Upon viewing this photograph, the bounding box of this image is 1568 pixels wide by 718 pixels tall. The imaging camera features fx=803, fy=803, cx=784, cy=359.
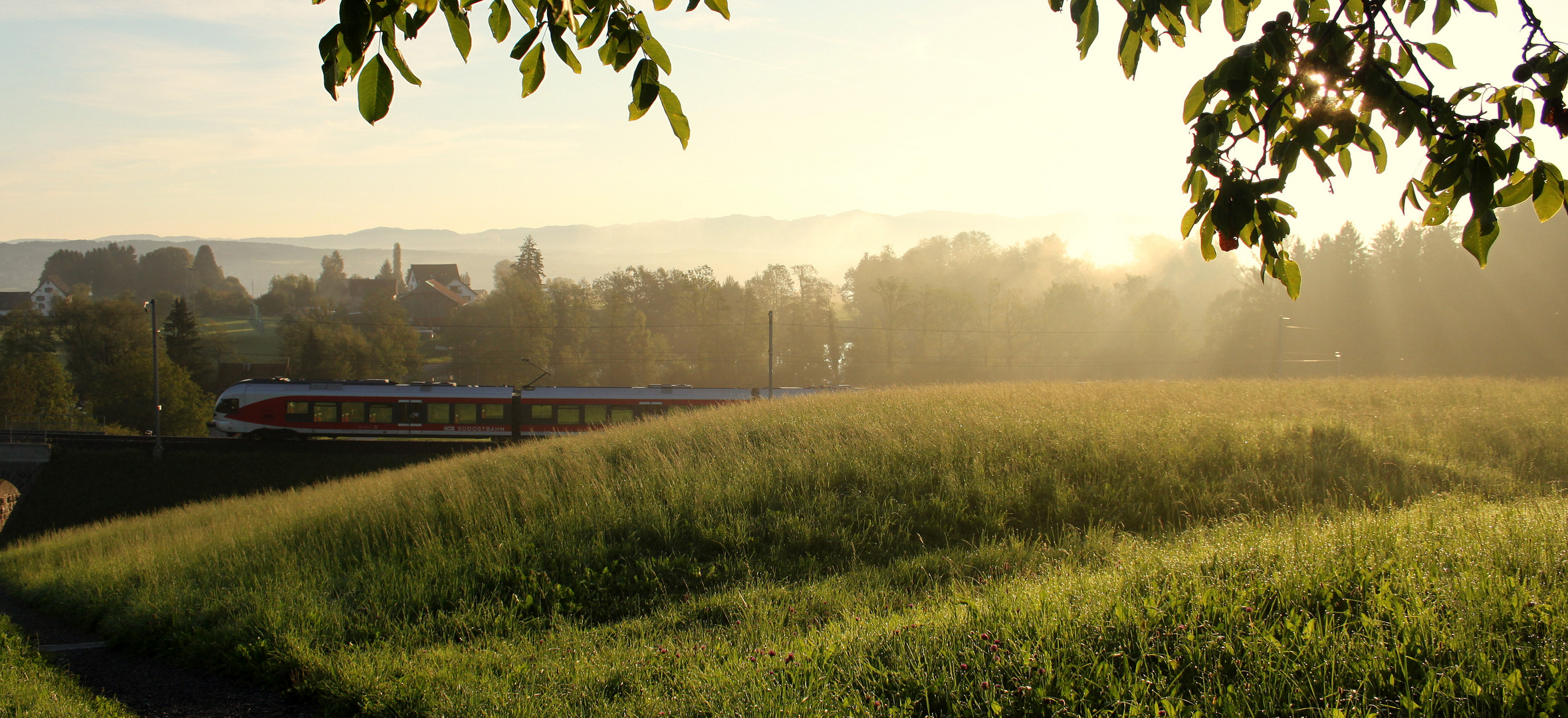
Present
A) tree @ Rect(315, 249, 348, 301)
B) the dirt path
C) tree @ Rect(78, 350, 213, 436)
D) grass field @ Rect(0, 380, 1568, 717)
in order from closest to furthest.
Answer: grass field @ Rect(0, 380, 1568, 717) → the dirt path → tree @ Rect(78, 350, 213, 436) → tree @ Rect(315, 249, 348, 301)

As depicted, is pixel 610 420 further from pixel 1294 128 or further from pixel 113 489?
pixel 1294 128

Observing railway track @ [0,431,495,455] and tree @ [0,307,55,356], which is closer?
railway track @ [0,431,495,455]

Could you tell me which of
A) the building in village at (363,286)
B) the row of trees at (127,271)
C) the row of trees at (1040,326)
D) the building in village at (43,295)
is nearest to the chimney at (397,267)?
the building in village at (363,286)

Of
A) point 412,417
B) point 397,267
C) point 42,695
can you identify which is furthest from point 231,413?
point 397,267

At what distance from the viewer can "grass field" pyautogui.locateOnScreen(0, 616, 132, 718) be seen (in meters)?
5.07

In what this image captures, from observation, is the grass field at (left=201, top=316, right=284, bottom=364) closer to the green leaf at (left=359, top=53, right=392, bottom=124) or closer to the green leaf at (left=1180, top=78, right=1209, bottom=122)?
the green leaf at (left=359, top=53, right=392, bottom=124)

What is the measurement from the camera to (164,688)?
6.05 metres

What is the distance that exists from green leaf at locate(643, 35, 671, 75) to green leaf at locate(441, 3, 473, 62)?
58 centimetres

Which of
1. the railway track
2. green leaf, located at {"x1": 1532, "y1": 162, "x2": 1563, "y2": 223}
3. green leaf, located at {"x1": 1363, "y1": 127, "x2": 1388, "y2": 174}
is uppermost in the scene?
green leaf, located at {"x1": 1363, "y1": 127, "x2": 1388, "y2": 174}

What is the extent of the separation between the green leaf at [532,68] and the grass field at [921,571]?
2731 mm

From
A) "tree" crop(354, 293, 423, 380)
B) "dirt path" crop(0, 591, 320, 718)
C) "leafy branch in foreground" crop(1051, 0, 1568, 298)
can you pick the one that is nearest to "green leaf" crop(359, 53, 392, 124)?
"leafy branch in foreground" crop(1051, 0, 1568, 298)

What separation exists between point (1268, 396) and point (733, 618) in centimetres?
1456

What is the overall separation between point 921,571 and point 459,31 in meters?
5.45

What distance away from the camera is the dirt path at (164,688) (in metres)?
5.37
